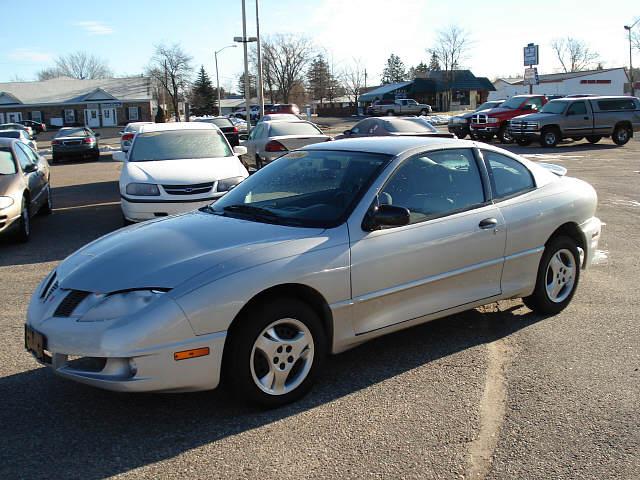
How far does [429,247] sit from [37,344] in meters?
2.56

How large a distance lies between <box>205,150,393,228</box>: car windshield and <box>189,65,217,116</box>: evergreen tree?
300 feet

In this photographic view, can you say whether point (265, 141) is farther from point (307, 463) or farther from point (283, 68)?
point (283, 68)

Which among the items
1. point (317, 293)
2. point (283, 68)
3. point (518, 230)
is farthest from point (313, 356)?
point (283, 68)

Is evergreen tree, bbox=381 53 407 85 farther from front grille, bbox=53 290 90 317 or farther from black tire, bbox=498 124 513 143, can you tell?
front grille, bbox=53 290 90 317

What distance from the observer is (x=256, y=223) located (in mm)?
4598

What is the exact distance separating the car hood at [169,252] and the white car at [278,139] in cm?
983

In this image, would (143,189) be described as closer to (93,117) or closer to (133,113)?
(93,117)

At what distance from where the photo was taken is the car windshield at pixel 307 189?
15.2ft

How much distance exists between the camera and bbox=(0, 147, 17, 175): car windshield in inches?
394

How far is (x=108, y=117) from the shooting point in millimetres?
74188

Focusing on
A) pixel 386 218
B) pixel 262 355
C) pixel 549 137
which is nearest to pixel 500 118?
pixel 549 137

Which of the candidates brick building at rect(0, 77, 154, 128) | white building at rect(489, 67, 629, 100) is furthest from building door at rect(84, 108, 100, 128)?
Result: white building at rect(489, 67, 629, 100)

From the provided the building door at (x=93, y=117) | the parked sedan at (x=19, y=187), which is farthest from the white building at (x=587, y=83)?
the parked sedan at (x=19, y=187)

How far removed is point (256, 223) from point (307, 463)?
67.3 inches
